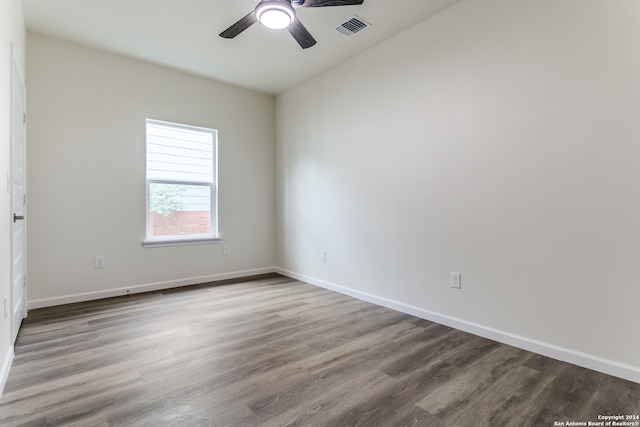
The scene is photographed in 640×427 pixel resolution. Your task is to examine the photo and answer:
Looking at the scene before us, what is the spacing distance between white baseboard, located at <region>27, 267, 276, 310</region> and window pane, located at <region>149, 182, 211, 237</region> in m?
0.60

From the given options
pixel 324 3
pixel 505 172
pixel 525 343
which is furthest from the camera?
pixel 505 172

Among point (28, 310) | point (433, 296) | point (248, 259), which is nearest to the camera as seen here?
point (433, 296)

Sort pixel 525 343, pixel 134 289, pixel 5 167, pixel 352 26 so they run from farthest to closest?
pixel 134 289, pixel 352 26, pixel 525 343, pixel 5 167

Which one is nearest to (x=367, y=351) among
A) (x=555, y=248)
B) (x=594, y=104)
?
Answer: (x=555, y=248)

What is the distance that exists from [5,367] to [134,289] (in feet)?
6.21

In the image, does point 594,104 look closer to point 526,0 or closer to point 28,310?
point 526,0

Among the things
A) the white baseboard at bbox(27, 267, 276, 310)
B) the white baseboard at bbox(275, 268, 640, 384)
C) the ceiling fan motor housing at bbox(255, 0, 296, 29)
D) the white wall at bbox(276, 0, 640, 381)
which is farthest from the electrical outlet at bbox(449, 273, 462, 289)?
the white baseboard at bbox(27, 267, 276, 310)

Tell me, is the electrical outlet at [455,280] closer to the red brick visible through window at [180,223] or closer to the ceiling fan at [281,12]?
the ceiling fan at [281,12]

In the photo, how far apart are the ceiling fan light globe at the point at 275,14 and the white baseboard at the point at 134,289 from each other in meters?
3.16

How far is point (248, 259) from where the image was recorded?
4.64 meters

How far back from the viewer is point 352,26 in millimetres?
2959

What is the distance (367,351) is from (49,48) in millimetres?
4107

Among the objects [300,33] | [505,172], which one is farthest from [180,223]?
[505,172]

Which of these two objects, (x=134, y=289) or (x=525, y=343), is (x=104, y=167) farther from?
(x=525, y=343)
